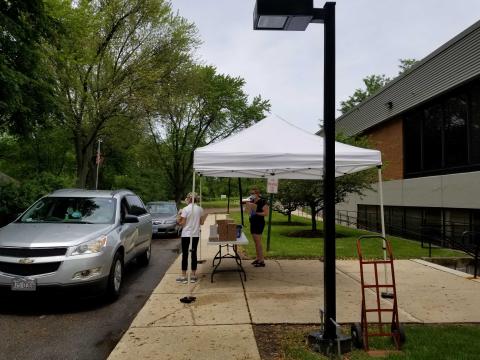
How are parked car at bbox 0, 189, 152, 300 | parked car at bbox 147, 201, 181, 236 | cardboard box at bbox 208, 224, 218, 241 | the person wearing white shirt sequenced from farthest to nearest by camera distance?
parked car at bbox 147, 201, 181, 236 → cardboard box at bbox 208, 224, 218, 241 → the person wearing white shirt → parked car at bbox 0, 189, 152, 300

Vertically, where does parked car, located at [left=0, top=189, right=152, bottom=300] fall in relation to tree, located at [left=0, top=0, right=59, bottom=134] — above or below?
below

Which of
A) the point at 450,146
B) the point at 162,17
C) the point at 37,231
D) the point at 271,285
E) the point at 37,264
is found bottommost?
the point at 271,285

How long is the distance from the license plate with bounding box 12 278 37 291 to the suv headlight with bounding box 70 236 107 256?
0.63m

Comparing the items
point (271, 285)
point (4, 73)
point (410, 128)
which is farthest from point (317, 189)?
point (4, 73)

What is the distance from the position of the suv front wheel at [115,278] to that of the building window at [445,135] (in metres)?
12.5

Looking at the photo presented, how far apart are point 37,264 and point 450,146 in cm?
1547

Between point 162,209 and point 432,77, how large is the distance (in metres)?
12.7

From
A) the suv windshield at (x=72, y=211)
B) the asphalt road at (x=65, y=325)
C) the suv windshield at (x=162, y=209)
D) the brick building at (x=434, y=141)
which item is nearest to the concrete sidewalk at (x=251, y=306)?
the asphalt road at (x=65, y=325)

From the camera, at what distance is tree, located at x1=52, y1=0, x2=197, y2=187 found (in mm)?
22641

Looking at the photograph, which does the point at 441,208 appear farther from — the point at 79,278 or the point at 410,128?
the point at 79,278

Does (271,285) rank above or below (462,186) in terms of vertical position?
below

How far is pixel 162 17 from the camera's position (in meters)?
26.8

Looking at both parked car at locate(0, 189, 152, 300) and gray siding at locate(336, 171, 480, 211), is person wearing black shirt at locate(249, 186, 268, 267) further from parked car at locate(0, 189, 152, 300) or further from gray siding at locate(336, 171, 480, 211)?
gray siding at locate(336, 171, 480, 211)

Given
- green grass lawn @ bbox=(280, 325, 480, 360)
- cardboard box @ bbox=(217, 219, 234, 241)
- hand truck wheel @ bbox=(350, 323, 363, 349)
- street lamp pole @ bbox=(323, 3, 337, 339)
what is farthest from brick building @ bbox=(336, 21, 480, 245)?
street lamp pole @ bbox=(323, 3, 337, 339)
